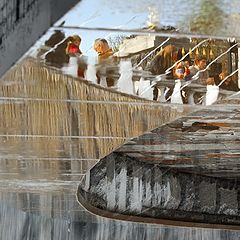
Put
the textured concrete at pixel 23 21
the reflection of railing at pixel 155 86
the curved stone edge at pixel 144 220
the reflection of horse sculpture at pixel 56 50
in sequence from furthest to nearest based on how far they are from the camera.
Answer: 1. the curved stone edge at pixel 144 220
2. the reflection of railing at pixel 155 86
3. the reflection of horse sculpture at pixel 56 50
4. the textured concrete at pixel 23 21

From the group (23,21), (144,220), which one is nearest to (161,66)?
(23,21)

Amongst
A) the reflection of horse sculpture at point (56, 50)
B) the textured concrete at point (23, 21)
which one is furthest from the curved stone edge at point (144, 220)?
the textured concrete at point (23, 21)

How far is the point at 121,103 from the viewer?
194 inches

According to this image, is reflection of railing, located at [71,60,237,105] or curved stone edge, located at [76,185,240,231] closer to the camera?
reflection of railing, located at [71,60,237,105]

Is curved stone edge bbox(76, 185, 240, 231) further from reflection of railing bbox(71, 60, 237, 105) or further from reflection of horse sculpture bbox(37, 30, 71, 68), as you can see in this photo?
reflection of horse sculpture bbox(37, 30, 71, 68)

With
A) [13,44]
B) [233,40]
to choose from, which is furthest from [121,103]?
[13,44]

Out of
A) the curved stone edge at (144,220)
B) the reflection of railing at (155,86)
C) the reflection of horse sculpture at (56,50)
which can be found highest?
the reflection of horse sculpture at (56,50)

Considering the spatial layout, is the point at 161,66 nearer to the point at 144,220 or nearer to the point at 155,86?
the point at 155,86

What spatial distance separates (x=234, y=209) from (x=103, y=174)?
1.55 m

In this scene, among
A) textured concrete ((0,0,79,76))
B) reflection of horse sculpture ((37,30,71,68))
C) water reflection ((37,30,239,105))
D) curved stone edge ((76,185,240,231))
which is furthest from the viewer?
curved stone edge ((76,185,240,231))

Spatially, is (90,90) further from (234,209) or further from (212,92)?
(234,209)

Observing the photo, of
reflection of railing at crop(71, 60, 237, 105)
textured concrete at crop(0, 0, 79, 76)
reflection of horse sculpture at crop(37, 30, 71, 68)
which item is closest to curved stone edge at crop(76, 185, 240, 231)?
reflection of railing at crop(71, 60, 237, 105)

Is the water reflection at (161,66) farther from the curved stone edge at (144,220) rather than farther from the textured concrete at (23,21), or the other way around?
the curved stone edge at (144,220)

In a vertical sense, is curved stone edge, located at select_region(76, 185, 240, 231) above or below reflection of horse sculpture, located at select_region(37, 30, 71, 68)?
below
